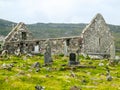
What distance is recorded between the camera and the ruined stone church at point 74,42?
6241 centimetres

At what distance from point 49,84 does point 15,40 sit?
40.6 m

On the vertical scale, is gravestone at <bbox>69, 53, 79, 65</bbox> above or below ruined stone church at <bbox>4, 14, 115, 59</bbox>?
below

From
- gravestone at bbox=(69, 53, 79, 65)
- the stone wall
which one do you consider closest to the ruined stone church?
the stone wall

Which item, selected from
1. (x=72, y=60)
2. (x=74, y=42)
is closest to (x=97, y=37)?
(x=74, y=42)

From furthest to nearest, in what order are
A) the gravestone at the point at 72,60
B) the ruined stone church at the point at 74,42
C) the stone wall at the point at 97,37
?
the stone wall at the point at 97,37
the ruined stone church at the point at 74,42
the gravestone at the point at 72,60

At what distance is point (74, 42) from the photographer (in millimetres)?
62438

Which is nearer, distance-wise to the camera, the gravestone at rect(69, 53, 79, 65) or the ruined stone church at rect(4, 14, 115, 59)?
the gravestone at rect(69, 53, 79, 65)

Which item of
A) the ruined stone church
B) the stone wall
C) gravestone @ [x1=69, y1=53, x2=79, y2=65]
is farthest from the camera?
the stone wall

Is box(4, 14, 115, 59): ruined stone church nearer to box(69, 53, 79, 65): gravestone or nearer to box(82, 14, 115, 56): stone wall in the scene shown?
box(82, 14, 115, 56): stone wall

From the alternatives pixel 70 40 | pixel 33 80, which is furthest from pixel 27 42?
pixel 33 80

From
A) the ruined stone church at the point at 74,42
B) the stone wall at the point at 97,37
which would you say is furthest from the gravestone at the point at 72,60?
the stone wall at the point at 97,37

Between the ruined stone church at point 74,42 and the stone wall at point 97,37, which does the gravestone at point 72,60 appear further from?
the stone wall at point 97,37

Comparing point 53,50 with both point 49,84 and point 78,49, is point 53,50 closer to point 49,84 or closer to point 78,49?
point 78,49

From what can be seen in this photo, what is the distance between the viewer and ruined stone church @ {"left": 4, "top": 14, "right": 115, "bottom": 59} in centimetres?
6241
